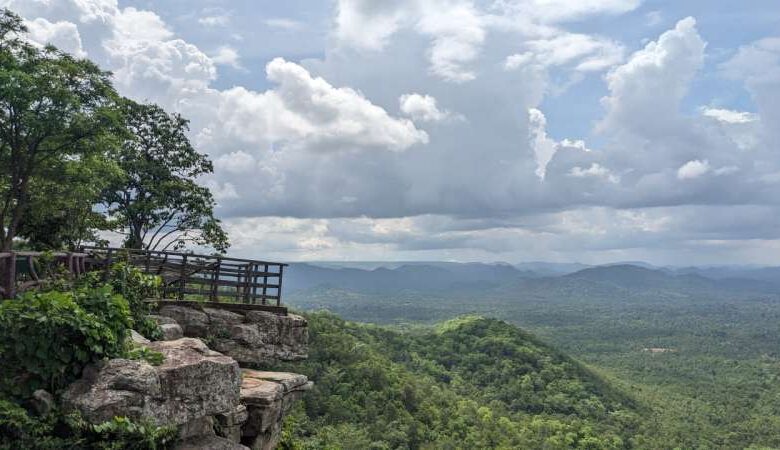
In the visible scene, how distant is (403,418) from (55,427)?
58113 mm

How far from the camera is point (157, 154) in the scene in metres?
33.2

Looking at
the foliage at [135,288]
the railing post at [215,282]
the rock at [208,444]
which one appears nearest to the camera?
the rock at [208,444]

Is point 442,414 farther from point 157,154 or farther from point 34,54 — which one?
point 34,54

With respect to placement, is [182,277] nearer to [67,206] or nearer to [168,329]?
[168,329]

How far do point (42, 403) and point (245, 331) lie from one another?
10.0 metres

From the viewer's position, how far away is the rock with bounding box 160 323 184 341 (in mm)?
16594

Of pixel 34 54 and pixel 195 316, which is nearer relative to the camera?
pixel 195 316

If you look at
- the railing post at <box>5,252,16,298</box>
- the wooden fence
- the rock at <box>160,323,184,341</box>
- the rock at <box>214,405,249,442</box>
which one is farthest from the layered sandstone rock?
the wooden fence

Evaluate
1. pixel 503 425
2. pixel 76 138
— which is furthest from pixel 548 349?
pixel 76 138

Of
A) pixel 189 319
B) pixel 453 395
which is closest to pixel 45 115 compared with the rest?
pixel 189 319

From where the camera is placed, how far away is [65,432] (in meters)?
10.8

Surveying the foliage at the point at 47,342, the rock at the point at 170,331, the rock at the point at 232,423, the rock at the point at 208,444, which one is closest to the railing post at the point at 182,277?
the rock at the point at 170,331

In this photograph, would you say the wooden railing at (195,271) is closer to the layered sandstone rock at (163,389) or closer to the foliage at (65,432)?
the layered sandstone rock at (163,389)

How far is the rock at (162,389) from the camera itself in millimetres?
11109
